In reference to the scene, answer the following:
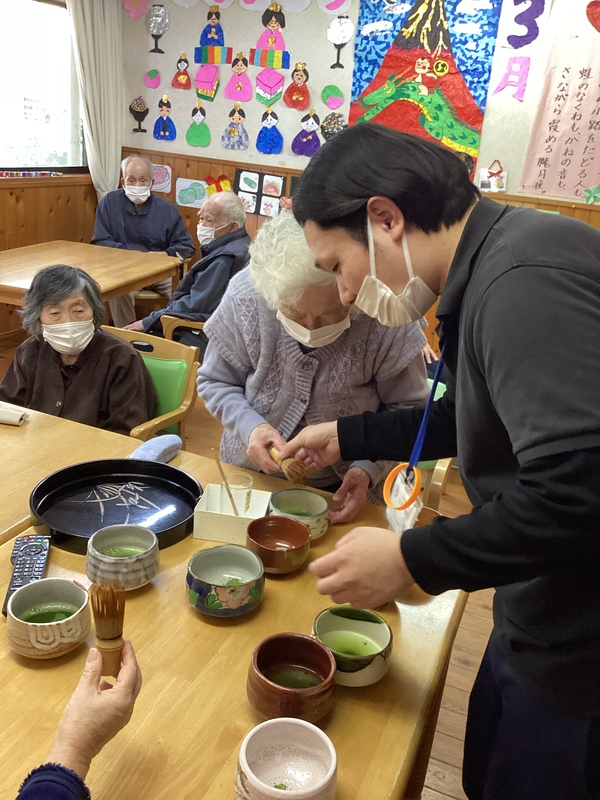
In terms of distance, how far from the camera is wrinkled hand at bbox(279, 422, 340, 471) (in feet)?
4.27

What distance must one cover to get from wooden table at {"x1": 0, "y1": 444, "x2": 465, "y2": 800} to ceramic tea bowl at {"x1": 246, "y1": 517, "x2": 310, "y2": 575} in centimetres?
3

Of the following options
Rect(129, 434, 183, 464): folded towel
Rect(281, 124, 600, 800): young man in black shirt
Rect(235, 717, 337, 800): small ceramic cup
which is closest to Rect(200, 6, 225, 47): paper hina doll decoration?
Rect(129, 434, 183, 464): folded towel

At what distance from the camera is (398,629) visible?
1.08 meters

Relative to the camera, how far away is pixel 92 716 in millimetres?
760

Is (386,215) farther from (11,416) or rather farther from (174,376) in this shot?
(174,376)

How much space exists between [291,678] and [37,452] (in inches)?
37.3

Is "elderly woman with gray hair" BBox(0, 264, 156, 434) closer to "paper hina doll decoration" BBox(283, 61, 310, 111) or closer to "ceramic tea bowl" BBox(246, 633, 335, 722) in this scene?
"ceramic tea bowl" BBox(246, 633, 335, 722)

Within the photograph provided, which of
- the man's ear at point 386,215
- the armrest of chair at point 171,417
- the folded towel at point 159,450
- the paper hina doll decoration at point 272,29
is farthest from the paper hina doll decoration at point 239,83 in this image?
the man's ear at point 386,215

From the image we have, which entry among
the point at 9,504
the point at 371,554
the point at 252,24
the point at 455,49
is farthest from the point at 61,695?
the point at 252,24

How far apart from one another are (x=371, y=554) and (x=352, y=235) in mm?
445

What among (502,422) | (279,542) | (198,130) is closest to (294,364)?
(279,542)

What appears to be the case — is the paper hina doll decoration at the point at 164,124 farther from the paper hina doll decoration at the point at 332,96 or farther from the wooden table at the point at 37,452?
the wooden table at the point at 37,452

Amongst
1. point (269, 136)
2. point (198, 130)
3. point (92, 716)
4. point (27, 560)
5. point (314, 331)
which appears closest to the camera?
point (92, 716)

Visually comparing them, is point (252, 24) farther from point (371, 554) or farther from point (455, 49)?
point (371, 554)
